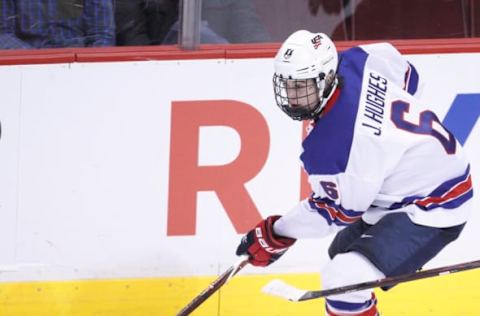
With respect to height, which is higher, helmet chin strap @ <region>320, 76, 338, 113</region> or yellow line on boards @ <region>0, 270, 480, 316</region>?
helmet chin strap @ <region>320, 76, 338, 113</region>

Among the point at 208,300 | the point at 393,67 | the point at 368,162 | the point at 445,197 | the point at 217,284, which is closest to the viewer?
the point at 368,162

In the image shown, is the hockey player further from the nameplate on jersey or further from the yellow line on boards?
the yellow line on boards

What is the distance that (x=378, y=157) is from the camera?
332 centimetres

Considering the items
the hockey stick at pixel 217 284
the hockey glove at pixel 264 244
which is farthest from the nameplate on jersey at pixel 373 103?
the hockey stick at pixel 217 284

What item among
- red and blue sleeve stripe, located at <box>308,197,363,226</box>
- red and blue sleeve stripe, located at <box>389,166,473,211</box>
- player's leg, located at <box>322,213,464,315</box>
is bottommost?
player's leg, located at <box>322,213,464,315</box>

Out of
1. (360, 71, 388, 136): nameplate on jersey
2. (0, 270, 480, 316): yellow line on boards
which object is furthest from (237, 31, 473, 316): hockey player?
(0, 270, 480, 316): yellow line on boards

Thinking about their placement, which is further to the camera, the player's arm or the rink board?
the rink board

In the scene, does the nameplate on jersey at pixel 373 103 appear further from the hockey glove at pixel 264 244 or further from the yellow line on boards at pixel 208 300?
the yellow line on boards at pixel 208 300

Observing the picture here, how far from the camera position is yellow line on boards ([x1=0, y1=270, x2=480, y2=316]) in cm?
415

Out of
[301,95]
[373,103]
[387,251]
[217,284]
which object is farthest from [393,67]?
[217,284]

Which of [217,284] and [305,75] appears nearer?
[305,75]

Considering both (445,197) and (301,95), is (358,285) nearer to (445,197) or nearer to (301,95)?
(445,197)

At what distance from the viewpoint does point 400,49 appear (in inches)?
166

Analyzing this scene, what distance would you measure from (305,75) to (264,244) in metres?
0.58
